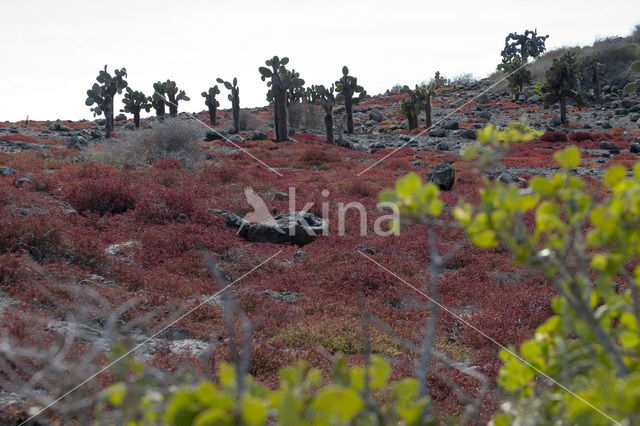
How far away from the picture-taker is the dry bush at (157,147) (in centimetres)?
2348

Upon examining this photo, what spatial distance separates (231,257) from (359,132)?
39.0m

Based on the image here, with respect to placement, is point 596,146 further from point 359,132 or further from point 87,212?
point 87,212

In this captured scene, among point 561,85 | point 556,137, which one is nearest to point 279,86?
point 556,137

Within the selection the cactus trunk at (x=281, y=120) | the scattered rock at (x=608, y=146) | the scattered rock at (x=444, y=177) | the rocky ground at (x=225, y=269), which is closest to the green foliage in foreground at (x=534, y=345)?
the rocky ground at (x=225, y=269)

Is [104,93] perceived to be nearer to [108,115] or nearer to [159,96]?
[108,115]

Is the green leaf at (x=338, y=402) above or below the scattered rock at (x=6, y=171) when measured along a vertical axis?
below

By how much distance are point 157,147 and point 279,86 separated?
50.6 feet

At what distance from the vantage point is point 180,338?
7152 mm

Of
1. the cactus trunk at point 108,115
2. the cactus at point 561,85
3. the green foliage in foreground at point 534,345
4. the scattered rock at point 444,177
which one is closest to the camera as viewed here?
the green foliage in foreground at point 534,345

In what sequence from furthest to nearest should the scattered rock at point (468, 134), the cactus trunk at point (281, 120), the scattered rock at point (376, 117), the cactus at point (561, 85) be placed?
the scattered rock at point (376, 117) → the cactus at point (561, 85) → the scattered rock at point (468, 134) → the cactus trunk at point (281, 120)

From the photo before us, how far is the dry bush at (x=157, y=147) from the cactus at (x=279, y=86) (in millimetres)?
11685

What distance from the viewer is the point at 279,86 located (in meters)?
39.0

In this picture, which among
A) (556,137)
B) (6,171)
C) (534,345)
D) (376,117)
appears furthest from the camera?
(376,117)

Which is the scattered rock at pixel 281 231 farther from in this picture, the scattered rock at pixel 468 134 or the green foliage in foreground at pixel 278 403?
the scattered rock at pixel 468 134
